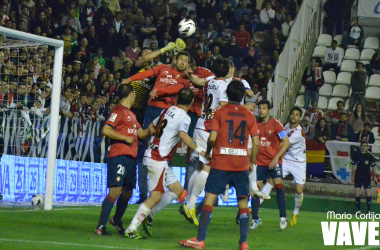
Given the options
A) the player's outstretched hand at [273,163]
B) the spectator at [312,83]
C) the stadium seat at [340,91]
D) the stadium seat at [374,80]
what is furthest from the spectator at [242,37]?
the player's outstretched hand at [273,163]

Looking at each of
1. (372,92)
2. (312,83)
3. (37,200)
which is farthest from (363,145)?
(37,200)

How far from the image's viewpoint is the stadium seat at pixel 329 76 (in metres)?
25.7

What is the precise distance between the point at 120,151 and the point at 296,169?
613 centimetres

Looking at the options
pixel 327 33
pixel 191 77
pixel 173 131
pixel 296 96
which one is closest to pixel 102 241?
pixel 173 131

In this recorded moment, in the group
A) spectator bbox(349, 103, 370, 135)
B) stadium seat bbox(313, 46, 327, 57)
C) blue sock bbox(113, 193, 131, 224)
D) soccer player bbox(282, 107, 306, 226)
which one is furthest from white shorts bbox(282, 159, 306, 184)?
stadium seat bbox(313, 46, 327, 57)

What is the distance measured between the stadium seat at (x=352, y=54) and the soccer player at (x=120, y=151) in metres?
18.6

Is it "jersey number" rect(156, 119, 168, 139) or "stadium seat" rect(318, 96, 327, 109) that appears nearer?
"jersey number" rect(156, 119, 168, 139)

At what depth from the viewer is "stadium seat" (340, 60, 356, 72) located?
25906 mm

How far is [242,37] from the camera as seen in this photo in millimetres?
25047

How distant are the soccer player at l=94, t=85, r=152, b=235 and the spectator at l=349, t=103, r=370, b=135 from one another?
47.4 ft

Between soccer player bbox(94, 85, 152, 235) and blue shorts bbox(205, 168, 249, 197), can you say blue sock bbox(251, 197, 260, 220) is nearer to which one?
soccer player bbox(94, 85, 152, 235)

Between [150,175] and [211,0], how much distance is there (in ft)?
61.2

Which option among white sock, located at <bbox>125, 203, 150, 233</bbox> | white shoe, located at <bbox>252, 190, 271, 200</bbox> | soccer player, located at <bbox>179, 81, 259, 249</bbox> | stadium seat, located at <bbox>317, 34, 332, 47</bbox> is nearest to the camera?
soccer player, located at <bbox>179, 81, 259, 249</bbox>

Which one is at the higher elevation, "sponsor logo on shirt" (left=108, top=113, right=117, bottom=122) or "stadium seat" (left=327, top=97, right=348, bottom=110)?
"stadium seat" (left=327, top=97, right=348, bottom=110)
